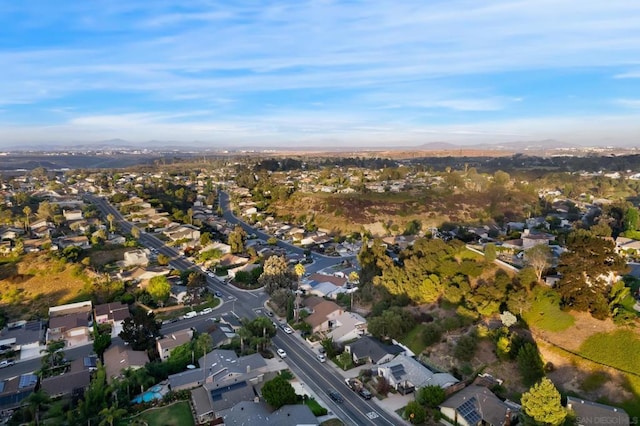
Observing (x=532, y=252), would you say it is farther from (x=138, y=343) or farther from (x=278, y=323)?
(x=138, y=343)

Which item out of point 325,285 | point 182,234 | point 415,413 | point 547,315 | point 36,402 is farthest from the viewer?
point 182,234

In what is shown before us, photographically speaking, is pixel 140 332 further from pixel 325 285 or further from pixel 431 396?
pixel 431 396

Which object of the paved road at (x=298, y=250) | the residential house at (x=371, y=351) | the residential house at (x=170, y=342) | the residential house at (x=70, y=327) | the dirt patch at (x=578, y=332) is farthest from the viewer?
the paved road at (x=298, y=250)

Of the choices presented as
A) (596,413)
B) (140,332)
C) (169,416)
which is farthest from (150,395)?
(596,413)

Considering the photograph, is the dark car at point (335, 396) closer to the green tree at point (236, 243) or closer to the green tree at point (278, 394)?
the green tree at point (278, 394)

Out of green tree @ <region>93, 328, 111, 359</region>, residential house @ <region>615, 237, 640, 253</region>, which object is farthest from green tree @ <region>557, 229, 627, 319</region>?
green tree @ <region>93, 328, 111, 359</region>

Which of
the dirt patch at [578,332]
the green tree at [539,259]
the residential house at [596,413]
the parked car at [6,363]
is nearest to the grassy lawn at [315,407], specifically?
the residential house at [596,413]

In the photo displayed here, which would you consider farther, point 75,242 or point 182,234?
point 182,234
